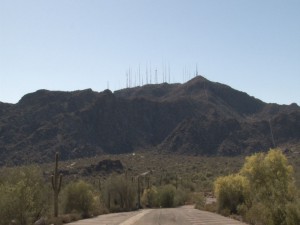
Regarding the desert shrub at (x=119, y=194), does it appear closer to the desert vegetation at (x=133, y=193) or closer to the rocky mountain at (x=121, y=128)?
the desert vegetation at (x=133, y=193)

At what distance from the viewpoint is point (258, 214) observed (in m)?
32.0

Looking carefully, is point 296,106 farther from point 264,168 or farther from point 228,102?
point 264,168

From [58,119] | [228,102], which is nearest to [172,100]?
[228,102]

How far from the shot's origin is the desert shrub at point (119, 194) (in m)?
61.9

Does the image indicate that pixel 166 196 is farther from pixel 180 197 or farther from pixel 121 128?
pixel 121 128

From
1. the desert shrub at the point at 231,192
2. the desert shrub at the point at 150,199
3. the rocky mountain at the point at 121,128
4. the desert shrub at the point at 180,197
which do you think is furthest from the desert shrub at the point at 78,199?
the rocky mountain at the point at 121,128

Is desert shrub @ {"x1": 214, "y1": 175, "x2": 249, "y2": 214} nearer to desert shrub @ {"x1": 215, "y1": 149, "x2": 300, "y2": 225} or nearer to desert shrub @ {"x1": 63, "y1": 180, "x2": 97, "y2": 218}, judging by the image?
desert shrub @ {"x1": 215, "y1": 149, "x2": 300, "y2": 225}

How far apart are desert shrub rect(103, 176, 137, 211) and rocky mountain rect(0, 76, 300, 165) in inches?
2302

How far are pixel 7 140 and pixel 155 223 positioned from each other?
106109 mm

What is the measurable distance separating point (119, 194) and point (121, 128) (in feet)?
304

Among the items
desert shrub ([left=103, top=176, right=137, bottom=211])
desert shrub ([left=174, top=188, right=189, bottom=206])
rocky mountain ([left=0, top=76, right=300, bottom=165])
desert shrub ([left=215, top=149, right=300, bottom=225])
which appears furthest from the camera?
rocky mountain ([left=0, top=76, right=300, bottom=165])

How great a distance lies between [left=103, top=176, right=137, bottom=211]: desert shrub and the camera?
61906 millimetres

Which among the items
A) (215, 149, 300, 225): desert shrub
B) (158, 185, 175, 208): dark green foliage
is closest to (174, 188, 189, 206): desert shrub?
(158, 185, 175, 208): dark green foliage

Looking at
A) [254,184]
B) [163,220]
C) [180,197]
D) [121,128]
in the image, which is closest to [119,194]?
[180,197]
